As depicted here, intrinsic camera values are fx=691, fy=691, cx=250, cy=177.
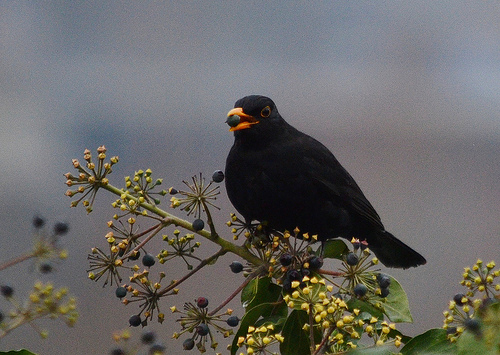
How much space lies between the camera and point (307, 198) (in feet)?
9.73

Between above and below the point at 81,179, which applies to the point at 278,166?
above

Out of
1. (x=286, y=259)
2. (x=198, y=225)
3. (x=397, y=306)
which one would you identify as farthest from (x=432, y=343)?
(x=198, y=225)

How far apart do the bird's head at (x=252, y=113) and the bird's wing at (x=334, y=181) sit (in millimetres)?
253

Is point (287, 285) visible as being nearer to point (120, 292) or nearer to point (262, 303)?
point (262, 303)

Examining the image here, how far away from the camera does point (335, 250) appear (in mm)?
2092

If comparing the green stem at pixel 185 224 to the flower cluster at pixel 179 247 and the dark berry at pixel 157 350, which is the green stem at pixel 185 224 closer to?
the flower cluster at pixel 179 247

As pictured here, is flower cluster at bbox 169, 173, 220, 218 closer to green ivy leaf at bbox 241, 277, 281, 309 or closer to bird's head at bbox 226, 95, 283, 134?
green ivy leaf at bbox 241, 277, 281, 309

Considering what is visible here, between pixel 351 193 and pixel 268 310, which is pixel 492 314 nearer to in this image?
pixel 268 310

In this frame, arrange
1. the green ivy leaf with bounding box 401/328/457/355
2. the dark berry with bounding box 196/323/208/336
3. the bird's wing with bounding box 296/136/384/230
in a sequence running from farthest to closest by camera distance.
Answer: the bird's wing with bounding box 296/136/384/230 < the dark berry with bounding box 196/323/208/336 < the green ivy leaf with bounding box 401/328/457/355

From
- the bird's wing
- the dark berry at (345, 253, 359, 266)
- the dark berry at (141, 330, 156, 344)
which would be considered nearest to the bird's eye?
the bird's wing

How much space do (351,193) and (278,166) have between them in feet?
1.46

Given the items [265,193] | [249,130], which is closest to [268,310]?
[265,193]

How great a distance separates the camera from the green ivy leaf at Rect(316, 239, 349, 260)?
2.07 m

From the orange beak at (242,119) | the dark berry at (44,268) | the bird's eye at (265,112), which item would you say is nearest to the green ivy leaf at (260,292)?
the dark berry at (44,268)
